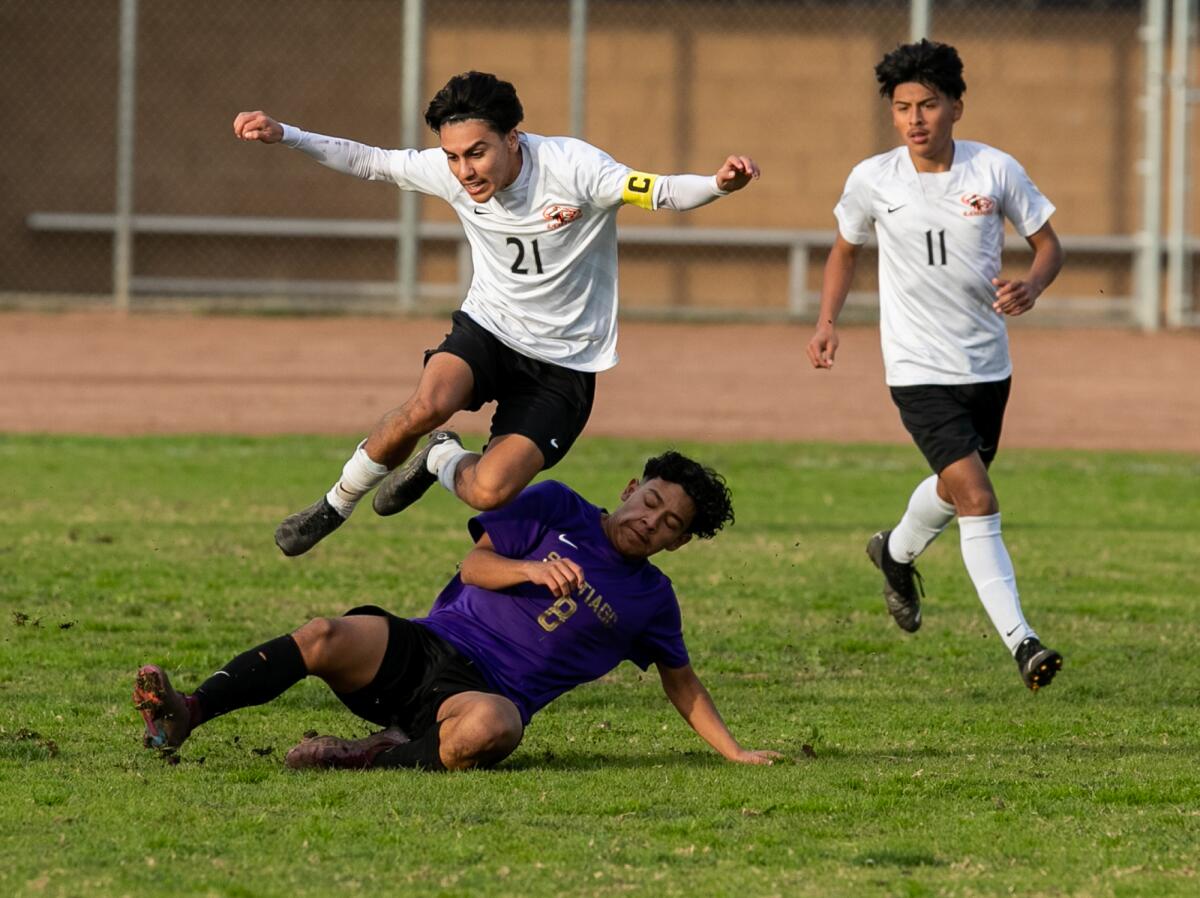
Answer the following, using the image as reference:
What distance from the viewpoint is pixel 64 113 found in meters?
22.2

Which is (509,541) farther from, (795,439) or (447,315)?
(447,315)

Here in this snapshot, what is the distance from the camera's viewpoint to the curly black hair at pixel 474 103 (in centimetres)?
703

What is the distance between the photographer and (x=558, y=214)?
725 centimetres

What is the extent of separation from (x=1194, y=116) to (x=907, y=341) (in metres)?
16.2

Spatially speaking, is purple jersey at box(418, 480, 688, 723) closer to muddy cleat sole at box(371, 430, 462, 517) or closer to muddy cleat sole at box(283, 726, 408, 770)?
muddy cleat sole at box(283, 726, 408, 770)

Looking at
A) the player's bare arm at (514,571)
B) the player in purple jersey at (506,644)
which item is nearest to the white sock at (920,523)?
the player in purple jersey at (506,644)

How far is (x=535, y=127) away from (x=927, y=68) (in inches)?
590

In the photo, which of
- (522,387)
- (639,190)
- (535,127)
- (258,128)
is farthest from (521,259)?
(535,127)

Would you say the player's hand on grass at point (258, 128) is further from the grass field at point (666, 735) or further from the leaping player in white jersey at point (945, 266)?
the leaping player in white jersey at point (945, 266)

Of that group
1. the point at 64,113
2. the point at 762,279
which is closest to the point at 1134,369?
the point at 762,279

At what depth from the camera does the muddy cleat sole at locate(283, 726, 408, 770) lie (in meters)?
6.14

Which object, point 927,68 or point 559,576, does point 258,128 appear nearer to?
point 559,576

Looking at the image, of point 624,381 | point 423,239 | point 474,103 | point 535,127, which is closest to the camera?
point 474,103

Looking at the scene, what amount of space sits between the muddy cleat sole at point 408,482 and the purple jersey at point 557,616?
1057mm
